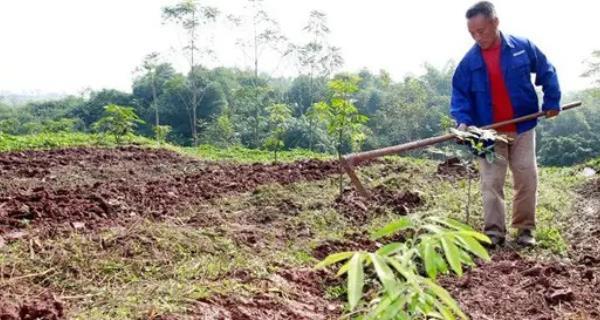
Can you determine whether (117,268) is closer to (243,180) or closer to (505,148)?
(505,148)

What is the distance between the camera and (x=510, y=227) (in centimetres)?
460

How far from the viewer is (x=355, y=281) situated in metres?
1.02

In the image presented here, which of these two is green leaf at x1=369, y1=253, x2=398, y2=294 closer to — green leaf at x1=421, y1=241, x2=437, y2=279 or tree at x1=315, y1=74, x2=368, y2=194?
green leaf at x1=421, y1=241, x2=437, y2=279

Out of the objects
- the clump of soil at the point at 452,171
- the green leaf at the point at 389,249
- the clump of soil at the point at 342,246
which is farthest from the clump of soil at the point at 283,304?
the clump of soil at the point at 452,171

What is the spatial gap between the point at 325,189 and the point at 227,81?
92.9ft

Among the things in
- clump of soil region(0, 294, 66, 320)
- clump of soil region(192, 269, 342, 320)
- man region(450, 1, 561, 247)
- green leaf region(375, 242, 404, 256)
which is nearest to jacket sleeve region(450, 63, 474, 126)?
man region(450, 1, 561, 247)

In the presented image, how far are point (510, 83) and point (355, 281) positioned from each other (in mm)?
3628

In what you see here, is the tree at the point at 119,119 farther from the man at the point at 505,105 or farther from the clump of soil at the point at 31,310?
the clump of soil at the point at 31,310

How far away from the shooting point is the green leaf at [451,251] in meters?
1.10

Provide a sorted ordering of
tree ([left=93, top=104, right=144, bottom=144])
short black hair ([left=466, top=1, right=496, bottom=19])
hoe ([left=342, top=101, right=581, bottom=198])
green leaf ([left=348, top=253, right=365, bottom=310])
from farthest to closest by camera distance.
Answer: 1. tree ([left=93, top=104, right=144, bottom=144])
2. short black hair ([left=466, top=1, right=496, bottom=19])
3. hoe ([left=342, top=101, right=581, bottom=198])
4. green leaf ([left=348, top=253, right=365, bottom=310])

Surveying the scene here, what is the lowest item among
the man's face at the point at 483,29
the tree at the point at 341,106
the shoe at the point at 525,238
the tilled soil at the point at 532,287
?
the tilled soil at the point at 532,287

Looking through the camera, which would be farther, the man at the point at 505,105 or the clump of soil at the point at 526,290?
the man at the point at 505,105

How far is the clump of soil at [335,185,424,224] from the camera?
5.14m

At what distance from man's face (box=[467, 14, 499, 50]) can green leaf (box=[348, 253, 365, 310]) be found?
340 centimetres
